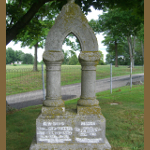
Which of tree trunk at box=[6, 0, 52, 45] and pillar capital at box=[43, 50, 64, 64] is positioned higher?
tree trunk at box=[6, 0, 52, 45]

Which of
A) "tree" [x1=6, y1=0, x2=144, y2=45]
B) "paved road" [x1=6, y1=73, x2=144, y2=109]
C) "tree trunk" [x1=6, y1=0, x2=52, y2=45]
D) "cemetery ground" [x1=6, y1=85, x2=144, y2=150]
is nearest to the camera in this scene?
"cemetery ground" [x1=6, y1=85, x2=144, y2=150]

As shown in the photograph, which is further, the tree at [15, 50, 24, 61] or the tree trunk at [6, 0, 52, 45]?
the tree at [15, 50, 24, 61]

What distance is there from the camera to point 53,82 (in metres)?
3.37

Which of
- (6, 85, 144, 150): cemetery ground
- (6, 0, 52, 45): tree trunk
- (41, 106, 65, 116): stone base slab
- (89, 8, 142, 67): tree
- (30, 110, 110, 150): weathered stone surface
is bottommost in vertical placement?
(6, 85, 144, 150): cemetery ground

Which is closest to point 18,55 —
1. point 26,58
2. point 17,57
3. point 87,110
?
point 17,57

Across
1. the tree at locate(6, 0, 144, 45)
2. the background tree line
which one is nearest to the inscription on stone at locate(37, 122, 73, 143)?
the tree at locate(6, 0, 144, 45)

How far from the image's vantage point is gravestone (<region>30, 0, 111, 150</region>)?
10.6 feet

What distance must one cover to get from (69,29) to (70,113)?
1795 millimetres

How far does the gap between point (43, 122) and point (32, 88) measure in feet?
28.1

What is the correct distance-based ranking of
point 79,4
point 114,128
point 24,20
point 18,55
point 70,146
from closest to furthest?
point 70,146 < point 114,128 < point 79,4 < point 24,20 < point 18,55

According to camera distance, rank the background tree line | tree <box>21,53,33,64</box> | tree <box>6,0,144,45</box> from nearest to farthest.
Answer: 1. tree <box>6,0,144,45</box>
2. the background tree line
3. tree <box>21,53,33,64</box>

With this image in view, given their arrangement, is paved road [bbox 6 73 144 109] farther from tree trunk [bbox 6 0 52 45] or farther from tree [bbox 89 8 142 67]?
tree [bbox 89 8 142 67]

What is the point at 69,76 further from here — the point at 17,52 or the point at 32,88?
the point at 17,52

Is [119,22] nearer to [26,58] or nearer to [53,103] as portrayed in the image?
[53,103]
